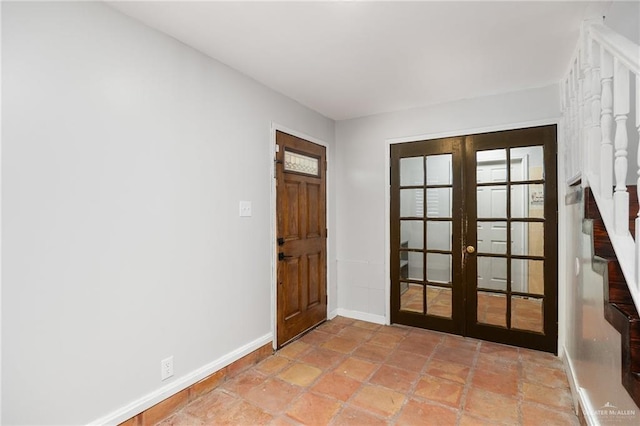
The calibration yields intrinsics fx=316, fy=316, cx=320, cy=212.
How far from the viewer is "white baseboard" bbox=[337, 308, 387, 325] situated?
3668 mm

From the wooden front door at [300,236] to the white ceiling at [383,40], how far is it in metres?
0.70

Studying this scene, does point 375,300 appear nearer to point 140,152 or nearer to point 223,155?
point 223,155

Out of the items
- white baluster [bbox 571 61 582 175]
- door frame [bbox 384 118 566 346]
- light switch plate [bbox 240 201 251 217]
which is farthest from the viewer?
door frame [bbox 384 118 566 346]

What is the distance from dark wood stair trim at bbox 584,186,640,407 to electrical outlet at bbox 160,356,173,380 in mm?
2309

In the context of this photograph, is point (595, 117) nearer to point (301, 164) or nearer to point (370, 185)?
point (370, 185)

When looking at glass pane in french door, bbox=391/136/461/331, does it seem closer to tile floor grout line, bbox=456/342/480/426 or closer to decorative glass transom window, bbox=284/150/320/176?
tile floor grout line, bbox=456/342/480/426

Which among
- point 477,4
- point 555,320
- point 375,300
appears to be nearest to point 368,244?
point 375,300

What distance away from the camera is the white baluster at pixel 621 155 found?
130cm

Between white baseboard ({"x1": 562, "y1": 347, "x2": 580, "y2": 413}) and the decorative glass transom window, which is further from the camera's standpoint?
the decorative glass transom window

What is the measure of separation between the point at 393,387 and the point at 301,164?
2.21 m

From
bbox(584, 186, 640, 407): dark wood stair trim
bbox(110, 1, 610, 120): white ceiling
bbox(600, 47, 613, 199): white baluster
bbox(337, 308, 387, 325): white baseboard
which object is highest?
bbox(110, 1, 610, 120): white ceiling

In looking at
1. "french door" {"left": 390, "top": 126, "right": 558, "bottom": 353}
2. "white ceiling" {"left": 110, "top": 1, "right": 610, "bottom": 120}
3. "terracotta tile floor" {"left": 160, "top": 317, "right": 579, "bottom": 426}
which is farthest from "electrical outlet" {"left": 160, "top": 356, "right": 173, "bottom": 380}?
"french door" {"left": 390, "top": 126, "right": 558, "bottom": 353}

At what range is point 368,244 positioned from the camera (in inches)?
148

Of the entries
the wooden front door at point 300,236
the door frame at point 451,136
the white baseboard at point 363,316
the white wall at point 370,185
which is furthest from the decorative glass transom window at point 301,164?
the white baseboard at point 363,316
